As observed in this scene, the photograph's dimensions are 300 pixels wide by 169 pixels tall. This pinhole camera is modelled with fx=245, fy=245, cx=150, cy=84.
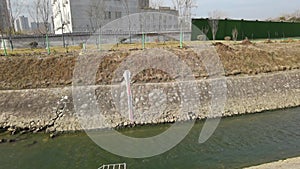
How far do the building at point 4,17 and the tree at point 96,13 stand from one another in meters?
8.80

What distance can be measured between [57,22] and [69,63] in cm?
2731

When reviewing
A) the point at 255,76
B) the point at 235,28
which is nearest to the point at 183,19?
the point at 235,28

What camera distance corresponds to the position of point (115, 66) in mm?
13000

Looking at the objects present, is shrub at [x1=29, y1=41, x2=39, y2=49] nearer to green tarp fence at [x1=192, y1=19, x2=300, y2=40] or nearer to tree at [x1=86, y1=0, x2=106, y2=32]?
A: tree at [x1=86, y1=0, x2=106, y2=32]

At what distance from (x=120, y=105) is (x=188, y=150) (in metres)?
3.97

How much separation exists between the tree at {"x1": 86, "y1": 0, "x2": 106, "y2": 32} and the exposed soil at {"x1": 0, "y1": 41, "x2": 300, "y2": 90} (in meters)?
16.7

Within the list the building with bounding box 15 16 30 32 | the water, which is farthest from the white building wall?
the water

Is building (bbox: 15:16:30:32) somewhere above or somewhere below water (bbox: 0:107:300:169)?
above

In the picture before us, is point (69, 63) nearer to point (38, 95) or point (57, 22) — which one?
point (38, 95)

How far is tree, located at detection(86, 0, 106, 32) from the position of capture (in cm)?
2903

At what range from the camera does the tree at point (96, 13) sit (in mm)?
29031

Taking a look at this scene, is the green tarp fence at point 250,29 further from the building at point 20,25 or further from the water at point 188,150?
the building at point 20,25

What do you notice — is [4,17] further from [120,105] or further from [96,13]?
[120,105]

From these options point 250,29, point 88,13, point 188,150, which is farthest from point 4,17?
point 188,150
